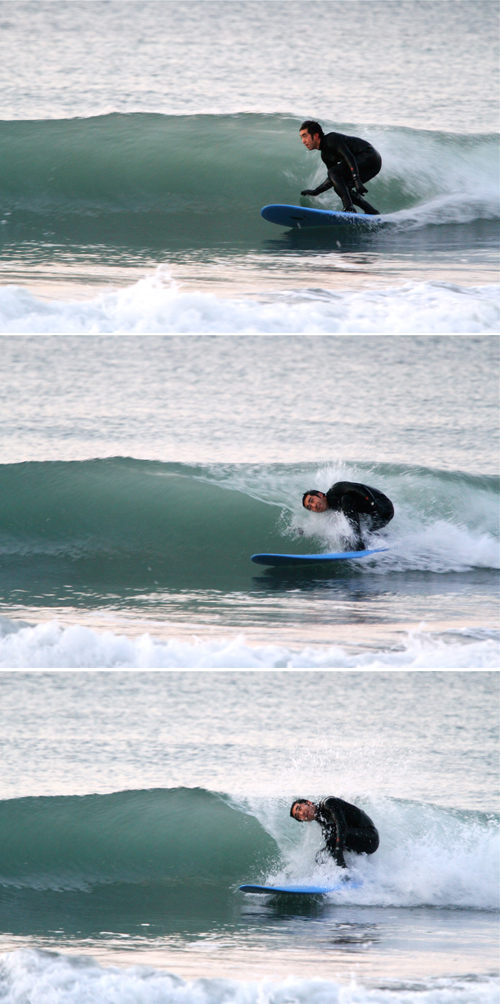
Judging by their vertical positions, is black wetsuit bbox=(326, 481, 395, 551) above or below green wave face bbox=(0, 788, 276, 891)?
above

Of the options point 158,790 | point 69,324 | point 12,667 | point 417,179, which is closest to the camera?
point 12,667

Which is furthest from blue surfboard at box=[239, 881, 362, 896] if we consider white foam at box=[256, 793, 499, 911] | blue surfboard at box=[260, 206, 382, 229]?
blue surfboard at box=[260, 206, 382, 229]

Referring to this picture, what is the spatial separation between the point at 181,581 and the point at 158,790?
5.41 ft

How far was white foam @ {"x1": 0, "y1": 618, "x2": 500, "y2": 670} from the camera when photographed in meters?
5.41

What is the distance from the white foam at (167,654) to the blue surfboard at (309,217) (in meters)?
3.01

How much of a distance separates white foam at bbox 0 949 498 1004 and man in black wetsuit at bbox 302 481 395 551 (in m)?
2.71

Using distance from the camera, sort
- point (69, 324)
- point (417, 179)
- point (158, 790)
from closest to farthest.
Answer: point (69, 324) < point (158, 790) < point (417, 179)

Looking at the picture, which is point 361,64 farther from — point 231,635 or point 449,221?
point 231,635

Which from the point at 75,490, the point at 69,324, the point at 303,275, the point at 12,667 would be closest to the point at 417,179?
the point at 303,275

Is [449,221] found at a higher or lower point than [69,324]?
higher

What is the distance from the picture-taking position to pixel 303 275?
20.2 ft

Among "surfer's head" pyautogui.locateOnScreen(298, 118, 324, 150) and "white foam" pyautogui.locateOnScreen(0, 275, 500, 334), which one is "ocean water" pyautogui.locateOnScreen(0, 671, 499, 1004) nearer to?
"white foam" pyautogui.locateOnScreen(0, 275, 500, 334)

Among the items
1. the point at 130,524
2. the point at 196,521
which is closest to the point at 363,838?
the point at 196,521

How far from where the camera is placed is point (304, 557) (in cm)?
598
